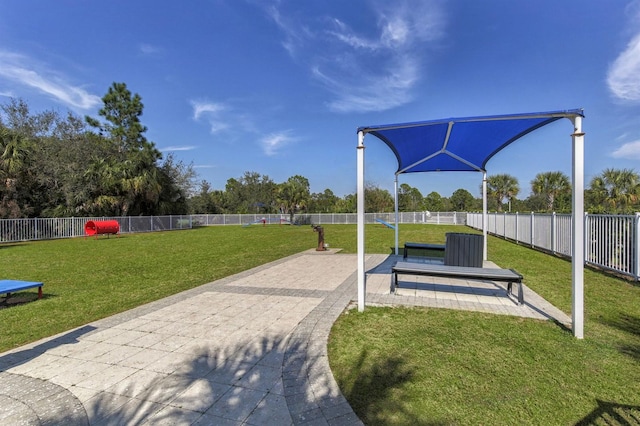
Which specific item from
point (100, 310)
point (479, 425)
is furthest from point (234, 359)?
point (100, 310)

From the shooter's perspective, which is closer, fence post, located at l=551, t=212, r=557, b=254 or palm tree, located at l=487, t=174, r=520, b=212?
fence post, located at l=551, t=212, r=557, b=254

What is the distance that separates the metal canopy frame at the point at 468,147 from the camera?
3707 millimetres

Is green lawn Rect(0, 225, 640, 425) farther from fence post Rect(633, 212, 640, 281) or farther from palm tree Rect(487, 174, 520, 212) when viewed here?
palm tree Rect(487, 174, 520, 212)

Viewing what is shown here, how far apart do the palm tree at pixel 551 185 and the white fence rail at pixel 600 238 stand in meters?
21.1

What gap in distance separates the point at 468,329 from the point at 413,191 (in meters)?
59.3

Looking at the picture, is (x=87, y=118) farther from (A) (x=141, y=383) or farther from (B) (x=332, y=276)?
(A) (x=141, y=383)

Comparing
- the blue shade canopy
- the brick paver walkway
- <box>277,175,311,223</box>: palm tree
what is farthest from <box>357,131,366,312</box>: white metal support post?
<box>277,175,311,223</box>: palm tree

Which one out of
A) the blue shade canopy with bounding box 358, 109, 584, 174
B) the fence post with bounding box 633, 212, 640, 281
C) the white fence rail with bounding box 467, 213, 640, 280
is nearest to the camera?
the blue shade canopy with bounding box 358, 109, 584, 174

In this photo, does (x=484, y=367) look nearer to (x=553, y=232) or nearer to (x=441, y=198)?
(x=553, y=232)

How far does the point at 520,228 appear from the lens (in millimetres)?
14102

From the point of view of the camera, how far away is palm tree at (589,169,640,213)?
62.7 feet

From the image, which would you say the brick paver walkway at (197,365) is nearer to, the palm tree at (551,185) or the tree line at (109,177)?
the tree line at (109,177)

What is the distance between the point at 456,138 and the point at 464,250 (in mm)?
2123

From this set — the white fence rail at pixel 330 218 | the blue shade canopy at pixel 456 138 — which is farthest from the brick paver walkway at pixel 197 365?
the white fence rail at pixel 330 218
